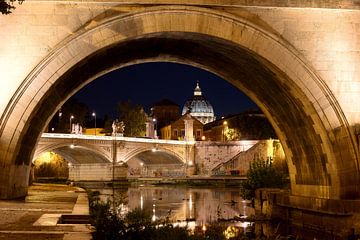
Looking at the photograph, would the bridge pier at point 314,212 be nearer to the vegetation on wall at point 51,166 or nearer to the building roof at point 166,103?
the vegetation on wall at point 51,166

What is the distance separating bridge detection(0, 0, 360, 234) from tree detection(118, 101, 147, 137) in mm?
59751

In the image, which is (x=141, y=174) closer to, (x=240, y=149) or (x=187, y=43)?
(x=240, y=149)

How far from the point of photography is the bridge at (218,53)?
1349 cm

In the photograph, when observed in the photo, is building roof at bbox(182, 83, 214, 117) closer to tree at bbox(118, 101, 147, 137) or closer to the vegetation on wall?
tree at bbox(118, 101, 147, 137)

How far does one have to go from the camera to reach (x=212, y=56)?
17.2 meters

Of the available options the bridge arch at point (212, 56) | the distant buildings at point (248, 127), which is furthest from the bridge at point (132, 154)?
the bridge arch at point (212, 56)

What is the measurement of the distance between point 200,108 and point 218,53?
378 feet

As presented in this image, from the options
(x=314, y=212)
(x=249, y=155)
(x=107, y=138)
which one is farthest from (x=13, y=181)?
(x=249, y=155)

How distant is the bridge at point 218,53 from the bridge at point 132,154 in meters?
41.1

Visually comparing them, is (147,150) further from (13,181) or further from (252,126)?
(13,181)

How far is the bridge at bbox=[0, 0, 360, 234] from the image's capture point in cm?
1349

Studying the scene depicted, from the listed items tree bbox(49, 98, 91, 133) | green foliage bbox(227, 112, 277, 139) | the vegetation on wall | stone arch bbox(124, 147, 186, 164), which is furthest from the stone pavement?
green foliage bbox(227, 112, 277, 139)

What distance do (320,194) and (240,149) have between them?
54391 mm

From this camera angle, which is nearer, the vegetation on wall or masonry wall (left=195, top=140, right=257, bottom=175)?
the vegetation on wall
